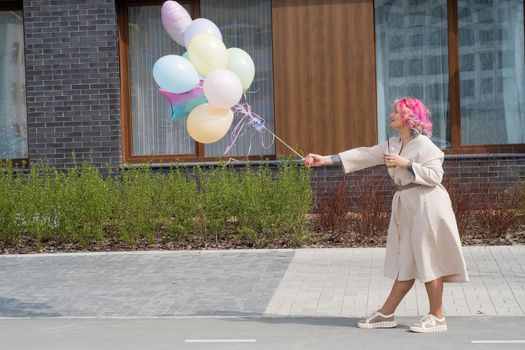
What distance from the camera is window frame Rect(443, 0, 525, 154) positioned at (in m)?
15.9

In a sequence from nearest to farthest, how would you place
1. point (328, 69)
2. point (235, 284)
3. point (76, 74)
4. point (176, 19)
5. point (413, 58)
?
point (176, 19)
point (235, 284)
point (328, 69)
point (413, 58)
point (76, 74)

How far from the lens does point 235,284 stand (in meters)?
10.8

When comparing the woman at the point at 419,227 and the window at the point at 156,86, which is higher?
the window at the point at 156,86

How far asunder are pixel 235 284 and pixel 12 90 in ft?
25.3

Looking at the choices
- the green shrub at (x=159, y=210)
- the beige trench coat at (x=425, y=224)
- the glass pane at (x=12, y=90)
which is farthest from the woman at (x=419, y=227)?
the glass pane at (x=12, y=90)

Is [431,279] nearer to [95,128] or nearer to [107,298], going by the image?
[107,298]

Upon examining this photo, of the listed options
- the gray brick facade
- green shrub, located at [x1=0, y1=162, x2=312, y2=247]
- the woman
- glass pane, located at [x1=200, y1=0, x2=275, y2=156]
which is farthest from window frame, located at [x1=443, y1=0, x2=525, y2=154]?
the woman

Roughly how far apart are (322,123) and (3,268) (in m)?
5.46

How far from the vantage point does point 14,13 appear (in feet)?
55.8

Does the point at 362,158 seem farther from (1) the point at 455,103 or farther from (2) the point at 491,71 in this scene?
(2) the point at 491,71

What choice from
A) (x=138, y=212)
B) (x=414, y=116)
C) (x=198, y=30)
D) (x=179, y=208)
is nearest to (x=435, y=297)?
(x=414, y=116)

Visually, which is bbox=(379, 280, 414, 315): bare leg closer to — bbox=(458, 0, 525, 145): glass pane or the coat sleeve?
the coat sleeve

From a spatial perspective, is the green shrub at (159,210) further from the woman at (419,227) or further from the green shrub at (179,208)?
the woman at (419,227)

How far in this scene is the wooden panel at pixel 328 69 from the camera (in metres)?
15.8
